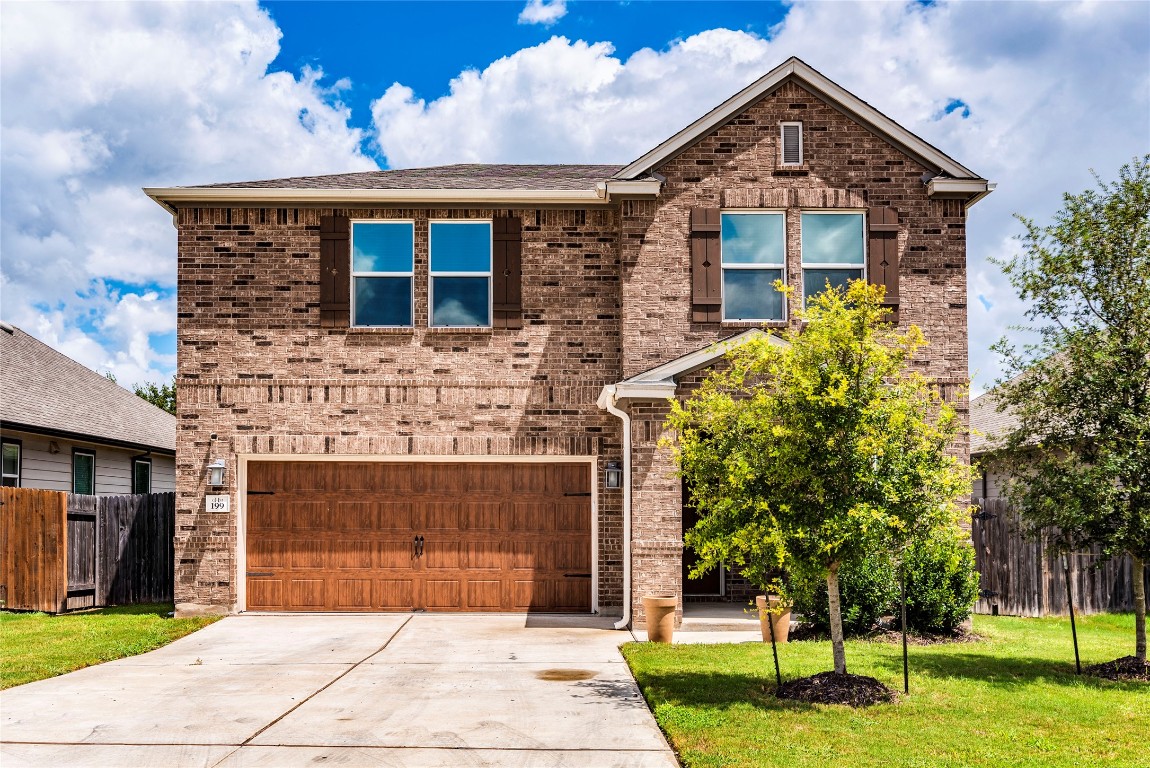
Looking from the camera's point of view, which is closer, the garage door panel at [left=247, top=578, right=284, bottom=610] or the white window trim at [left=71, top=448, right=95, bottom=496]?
the garage door panel at [left=247, top=578, right=284, bottom=610]

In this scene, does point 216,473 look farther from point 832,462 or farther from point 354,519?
point 832,462

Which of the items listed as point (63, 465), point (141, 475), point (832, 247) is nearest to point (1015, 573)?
point (832, 247)

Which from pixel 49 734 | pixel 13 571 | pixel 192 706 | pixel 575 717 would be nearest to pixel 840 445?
pixel 575 717

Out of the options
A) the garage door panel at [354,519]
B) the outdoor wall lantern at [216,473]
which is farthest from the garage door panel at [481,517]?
the outdoor wall lantern at [216,473]

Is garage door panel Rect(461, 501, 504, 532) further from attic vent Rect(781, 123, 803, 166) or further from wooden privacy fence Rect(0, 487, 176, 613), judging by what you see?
attic vent Rect(781, 123, 803, 166)

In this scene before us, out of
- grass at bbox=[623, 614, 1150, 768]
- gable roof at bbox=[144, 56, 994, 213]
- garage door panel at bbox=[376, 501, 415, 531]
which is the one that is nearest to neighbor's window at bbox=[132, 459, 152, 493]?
gable roof at bbox=[144, 56, 994, 213]

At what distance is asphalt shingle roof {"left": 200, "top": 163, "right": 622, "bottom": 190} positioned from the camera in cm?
1547

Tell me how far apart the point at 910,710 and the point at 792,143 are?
9.14 m

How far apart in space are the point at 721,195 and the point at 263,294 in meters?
7.21

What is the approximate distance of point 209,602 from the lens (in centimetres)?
1492

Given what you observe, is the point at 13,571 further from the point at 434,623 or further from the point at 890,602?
the point at 890,602

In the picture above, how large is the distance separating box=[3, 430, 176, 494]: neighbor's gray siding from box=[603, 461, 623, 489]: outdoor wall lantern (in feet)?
35.6

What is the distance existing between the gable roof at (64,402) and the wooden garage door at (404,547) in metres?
5.78

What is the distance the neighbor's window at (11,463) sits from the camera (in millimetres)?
17953
